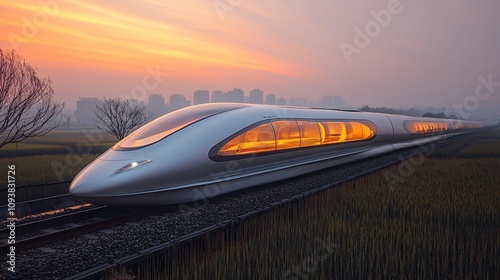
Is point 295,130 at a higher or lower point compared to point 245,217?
higher

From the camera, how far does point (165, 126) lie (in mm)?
8062

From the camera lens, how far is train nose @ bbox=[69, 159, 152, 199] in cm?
634

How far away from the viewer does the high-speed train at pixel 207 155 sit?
658 cm

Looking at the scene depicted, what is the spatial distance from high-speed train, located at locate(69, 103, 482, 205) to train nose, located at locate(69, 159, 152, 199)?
2cm

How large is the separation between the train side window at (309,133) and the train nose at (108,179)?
5382 mm

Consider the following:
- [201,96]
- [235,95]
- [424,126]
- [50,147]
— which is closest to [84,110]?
[201,96]

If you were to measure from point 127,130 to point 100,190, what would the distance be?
18.6 metres

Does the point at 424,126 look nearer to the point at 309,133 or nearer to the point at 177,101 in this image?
the point at 309,133

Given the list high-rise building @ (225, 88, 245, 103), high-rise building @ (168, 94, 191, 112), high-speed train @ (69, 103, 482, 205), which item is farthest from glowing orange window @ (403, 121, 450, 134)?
high-rise building @ (168, 94, 191, 112)

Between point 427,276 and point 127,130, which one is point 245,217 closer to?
point 427,276

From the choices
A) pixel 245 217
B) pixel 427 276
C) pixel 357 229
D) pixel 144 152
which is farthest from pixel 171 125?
pixel 427 276

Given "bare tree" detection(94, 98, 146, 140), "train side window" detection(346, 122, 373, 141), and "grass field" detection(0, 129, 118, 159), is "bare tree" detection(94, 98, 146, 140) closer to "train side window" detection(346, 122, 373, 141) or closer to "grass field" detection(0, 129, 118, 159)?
"grass field" detection(0, 129, 118, 159)

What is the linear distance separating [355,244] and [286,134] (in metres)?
5.59

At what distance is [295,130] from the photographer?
10523 millimetres
